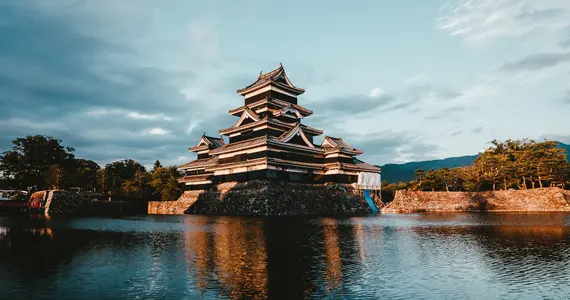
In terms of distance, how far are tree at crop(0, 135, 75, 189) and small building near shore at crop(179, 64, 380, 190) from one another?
24003 millimetres

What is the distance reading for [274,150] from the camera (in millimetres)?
46812

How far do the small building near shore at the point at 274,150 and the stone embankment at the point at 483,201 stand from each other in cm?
657

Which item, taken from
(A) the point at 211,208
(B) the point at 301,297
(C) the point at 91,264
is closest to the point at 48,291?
(C) the point at 91,264

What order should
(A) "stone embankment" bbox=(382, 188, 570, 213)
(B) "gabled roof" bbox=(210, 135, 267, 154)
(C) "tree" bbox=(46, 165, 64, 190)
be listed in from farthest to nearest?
1. (C) "tree" bbox=(46, 165, 64, 190)
2. (A) "stone embankment" bbox=(382, 188, 570, 213)
3. (B) "gabled roof" bbox=(210, 135, 267, 154)

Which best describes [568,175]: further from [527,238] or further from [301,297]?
[301,297]

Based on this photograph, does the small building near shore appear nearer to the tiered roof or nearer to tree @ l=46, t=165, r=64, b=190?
the tiered roof

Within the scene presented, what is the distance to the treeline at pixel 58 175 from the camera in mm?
59500

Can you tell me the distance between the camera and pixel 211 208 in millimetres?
48906

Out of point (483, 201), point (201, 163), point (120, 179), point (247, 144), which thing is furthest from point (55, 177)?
point (483, 201)

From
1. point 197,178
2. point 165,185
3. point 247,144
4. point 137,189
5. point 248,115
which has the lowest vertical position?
point 137,189

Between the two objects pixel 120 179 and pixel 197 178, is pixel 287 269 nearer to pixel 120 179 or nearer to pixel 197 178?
pixel 197 178

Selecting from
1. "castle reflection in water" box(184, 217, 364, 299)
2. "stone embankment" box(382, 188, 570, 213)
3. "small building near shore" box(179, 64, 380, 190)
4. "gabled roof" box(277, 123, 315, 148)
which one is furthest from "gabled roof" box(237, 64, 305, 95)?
"castle reflection in water" box(184, 217, 364, 299)

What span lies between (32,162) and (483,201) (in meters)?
73.5

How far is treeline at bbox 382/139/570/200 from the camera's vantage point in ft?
176
